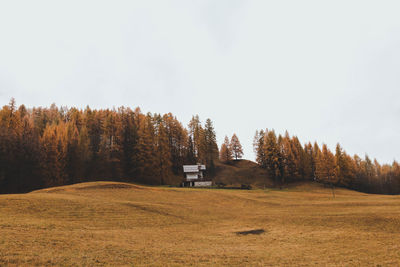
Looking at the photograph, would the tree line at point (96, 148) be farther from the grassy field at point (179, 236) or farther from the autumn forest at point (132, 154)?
the grassy field at point (179, 236)

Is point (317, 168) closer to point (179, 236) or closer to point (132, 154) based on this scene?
point (132, 154)

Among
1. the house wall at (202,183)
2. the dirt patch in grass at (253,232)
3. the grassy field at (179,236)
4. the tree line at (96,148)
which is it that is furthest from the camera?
the house wall at (202,183)

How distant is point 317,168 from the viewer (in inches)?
3031

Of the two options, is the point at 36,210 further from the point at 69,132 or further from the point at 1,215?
the point at 69,132

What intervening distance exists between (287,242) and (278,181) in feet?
216

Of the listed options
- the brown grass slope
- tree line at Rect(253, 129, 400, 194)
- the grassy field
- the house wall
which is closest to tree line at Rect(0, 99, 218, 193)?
the brown grass slope

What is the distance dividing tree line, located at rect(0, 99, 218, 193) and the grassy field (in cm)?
3240

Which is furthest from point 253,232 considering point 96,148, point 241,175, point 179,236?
point 241,175

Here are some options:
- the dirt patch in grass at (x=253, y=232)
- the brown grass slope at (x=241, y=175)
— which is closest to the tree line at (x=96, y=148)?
the brown grass slope at (x=241, y=175)

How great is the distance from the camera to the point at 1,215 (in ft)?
61.3

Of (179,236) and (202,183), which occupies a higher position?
(202,183)

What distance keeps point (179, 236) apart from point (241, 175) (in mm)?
69274

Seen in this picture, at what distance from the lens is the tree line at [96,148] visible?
1992 inches

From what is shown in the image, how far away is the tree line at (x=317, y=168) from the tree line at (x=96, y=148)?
24.5 metres
